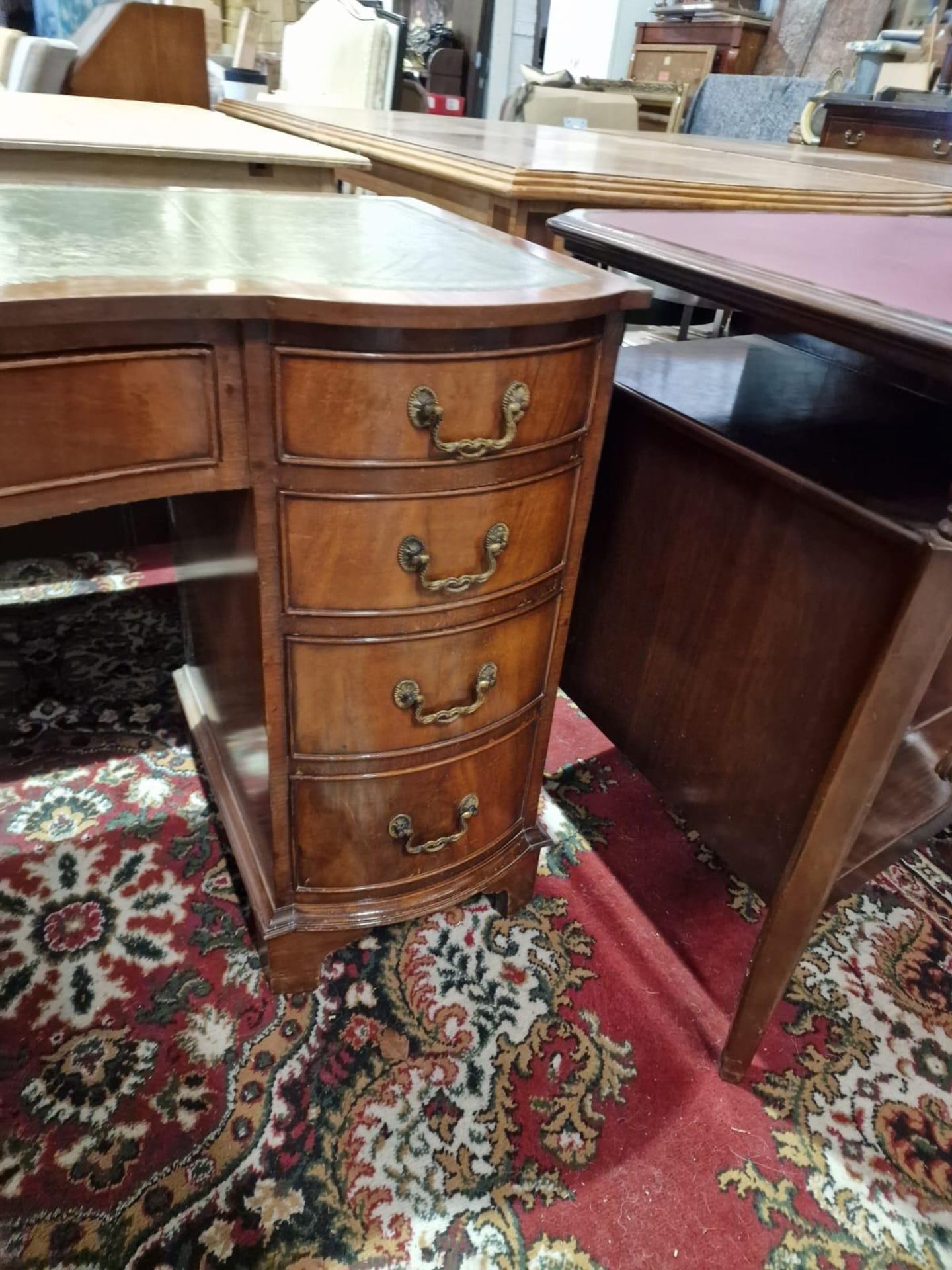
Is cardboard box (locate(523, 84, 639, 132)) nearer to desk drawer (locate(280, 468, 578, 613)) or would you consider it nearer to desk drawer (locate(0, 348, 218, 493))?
desk drawer (locate(280, 468, 578, 613))

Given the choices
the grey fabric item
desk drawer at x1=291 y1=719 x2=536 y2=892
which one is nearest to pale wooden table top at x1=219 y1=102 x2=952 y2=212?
desk drawer at x1=291 y1=719 x2=536 y2=892

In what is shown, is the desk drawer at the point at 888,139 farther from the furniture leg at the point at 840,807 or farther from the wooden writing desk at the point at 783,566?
the furniture leg at the point at 840,807

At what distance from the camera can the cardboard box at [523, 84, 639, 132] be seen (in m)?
3.32

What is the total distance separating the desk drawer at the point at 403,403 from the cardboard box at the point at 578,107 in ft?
10.4

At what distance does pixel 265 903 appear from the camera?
34.9 inches

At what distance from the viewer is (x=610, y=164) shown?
50.0 inches

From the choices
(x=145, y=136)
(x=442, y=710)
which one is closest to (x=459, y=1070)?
(x=442, y=710)

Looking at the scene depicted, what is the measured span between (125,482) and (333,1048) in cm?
67

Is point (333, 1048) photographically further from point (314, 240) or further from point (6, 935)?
point (314, 240)

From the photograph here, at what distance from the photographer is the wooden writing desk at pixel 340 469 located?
0.56 m

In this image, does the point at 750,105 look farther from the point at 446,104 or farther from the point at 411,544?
the point at 411,544

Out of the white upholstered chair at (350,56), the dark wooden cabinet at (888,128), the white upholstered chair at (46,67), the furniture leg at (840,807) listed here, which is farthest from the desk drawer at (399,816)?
the dark wooden cabinet at (888,128)

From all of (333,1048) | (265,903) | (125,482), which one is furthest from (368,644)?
(333,1048)

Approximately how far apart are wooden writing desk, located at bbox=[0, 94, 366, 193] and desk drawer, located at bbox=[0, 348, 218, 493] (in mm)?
811
